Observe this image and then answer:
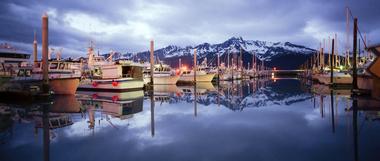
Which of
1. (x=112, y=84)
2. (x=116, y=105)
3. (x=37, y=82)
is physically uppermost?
(x=37, y=82)

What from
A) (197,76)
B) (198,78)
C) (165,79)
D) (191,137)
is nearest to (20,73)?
(191,137)

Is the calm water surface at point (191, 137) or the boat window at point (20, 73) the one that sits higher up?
the boat window at point (20, 73)

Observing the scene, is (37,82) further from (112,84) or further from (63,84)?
(112,84)

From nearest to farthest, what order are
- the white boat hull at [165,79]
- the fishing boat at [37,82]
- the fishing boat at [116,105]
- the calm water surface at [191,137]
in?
the calm water surface at [191,137] < the fishing boat at [116,105] < the fishing boat at [37,82] < the white boat hull at [165,79]

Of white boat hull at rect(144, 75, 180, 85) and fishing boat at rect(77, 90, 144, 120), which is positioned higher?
white boat hull at rect(144, 75, 180, 85)

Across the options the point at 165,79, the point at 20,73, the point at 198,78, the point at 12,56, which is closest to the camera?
the point at 20,73

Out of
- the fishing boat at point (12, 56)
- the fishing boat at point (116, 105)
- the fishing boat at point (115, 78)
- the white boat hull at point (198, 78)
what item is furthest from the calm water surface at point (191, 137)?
the white boat hull at point (198, 78)

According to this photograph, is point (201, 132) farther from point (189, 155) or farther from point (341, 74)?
point (341, 74)

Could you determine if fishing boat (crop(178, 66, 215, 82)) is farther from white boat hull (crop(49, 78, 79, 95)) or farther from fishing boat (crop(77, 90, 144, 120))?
fishing boat (crop(77, 90, 144, 120))

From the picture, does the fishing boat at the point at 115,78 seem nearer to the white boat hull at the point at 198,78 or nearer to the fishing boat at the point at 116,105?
the fishing boat at the point at 116,105

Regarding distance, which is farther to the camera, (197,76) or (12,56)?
(197,76)

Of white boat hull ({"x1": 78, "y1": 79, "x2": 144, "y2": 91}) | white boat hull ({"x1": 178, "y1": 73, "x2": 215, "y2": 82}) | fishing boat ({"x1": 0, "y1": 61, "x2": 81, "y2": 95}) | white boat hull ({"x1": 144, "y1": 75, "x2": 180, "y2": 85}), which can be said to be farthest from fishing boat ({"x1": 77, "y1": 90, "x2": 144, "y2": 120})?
white boat hull ({"x1": 178, "y1": 73, "x2": 215, "y2": 82})

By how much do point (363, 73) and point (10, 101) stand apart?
27381 mm

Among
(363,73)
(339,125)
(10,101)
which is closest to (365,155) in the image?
(339,125)
